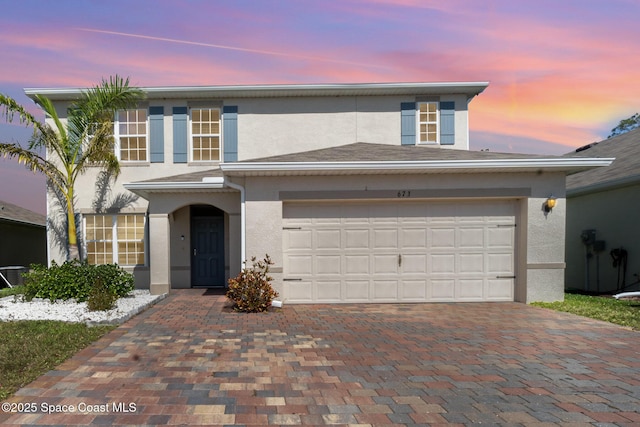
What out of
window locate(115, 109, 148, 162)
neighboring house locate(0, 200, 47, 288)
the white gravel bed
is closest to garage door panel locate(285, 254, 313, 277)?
the white gravel bed

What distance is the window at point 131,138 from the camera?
44.2ft

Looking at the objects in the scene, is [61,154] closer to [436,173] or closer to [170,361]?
[170,361]

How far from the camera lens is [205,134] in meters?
13.5

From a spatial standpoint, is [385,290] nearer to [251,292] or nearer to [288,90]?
[251,292]

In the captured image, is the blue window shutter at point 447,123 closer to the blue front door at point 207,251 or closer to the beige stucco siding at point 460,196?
the beige stucco siding at point 460,196

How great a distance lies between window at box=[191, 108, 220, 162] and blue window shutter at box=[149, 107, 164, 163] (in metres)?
0.95

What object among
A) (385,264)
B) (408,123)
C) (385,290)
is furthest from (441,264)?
(408,123)

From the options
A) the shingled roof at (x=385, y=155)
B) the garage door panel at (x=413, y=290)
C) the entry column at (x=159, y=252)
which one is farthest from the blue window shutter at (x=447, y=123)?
the entry column at (x=159, y=252)

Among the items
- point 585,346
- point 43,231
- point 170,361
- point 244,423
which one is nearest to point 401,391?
point 244,423

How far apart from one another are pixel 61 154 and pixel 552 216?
42.7 feet

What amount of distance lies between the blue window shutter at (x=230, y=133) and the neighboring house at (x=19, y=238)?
1030cm

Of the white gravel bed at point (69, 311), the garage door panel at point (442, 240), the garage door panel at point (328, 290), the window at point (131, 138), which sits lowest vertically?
the white gravel bed at point (69, 311)

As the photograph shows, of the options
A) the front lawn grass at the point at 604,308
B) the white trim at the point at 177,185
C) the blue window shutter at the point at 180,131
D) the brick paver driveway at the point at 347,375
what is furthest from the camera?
the blue window shutter at the point at 180,131

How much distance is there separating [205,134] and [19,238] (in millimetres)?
11698
